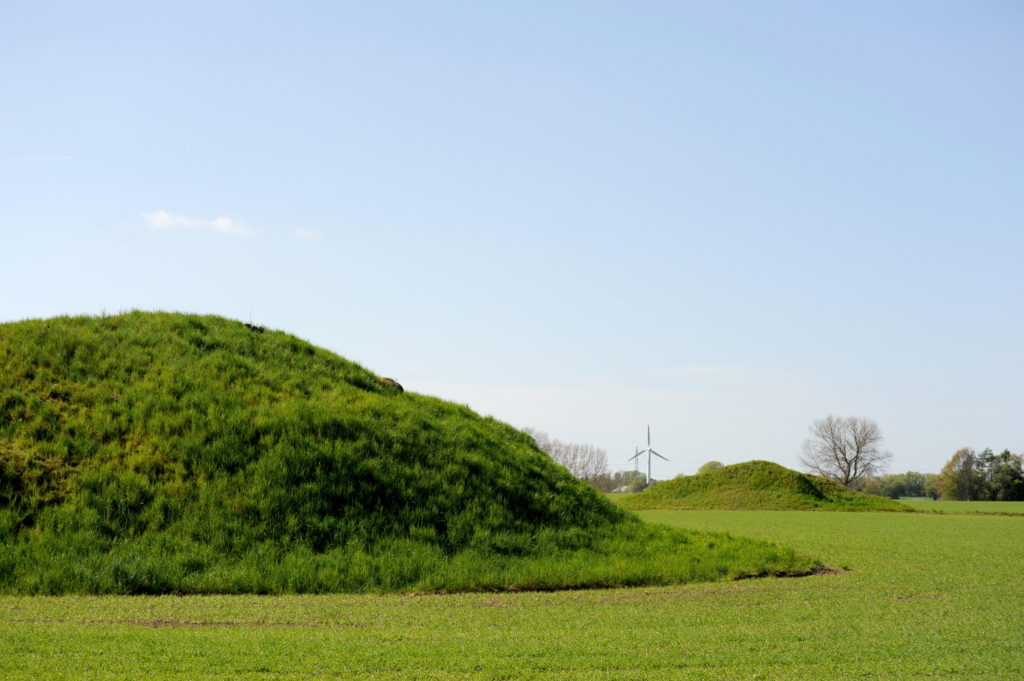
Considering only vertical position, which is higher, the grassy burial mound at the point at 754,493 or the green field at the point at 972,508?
the grassy burial mound at the point at 754,493

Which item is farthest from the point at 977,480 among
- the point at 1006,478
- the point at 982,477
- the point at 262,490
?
the point at 262,490

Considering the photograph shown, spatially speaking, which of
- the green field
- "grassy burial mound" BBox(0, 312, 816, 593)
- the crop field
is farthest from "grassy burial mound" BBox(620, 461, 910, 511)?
the crop field

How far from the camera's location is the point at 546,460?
94.5 ft

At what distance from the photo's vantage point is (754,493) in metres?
63.7

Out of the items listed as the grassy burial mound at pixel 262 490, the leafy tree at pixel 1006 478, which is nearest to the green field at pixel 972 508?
the leafy tree at pixel 1006 478

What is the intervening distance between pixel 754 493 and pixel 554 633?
54.6m

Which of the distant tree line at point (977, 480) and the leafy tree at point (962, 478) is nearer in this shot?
the distant tree line at point (977, 480)

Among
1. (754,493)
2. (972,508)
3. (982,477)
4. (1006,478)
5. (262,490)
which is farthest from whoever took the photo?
(982,477)

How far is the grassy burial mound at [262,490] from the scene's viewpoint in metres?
18.5

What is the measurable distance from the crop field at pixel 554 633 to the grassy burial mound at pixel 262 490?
1911 mm

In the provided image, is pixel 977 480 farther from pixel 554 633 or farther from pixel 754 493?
pixel 554 633

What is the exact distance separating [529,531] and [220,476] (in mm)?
8020

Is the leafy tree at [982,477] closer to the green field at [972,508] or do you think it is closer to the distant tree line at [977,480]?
the distant tree line at [977,480]

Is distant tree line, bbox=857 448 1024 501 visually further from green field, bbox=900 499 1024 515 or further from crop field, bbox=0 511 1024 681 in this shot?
crop field, bbox=0 511 1024 681
